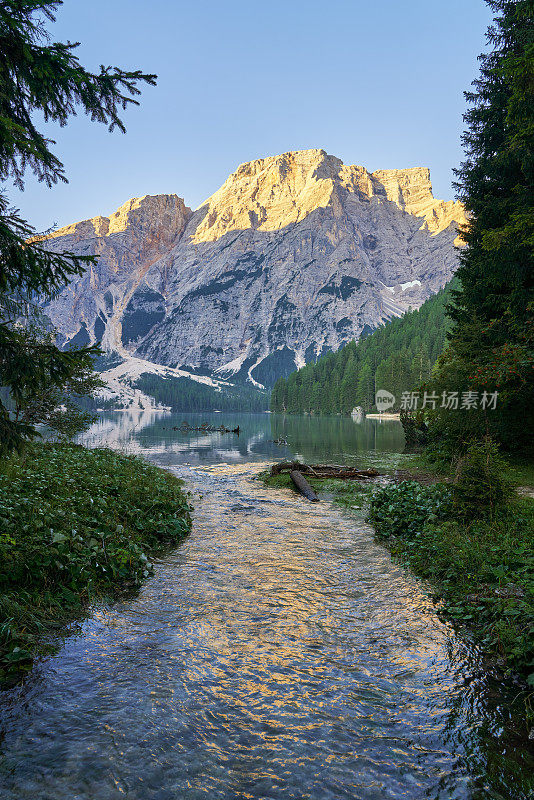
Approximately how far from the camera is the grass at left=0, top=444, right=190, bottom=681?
290 inches

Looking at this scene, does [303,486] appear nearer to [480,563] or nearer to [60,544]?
[480,563]

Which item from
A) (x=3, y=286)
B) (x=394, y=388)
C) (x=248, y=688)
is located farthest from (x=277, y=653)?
(x=394, y=388)

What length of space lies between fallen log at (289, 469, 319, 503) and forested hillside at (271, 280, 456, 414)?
333ft

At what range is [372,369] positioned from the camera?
498 feet

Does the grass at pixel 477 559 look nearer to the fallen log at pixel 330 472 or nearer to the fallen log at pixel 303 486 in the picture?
the fallen log at pixel 303 486

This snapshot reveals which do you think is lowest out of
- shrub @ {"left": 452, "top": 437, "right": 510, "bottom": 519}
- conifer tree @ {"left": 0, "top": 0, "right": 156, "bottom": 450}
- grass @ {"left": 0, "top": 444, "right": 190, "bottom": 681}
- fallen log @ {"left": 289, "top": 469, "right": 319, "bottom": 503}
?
fallen log @ {"left": 289, "top": 469, "right": 319, "bottom": 503}

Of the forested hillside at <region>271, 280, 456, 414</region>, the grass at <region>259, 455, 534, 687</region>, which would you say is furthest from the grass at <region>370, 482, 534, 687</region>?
the forested hillside at <region>271, 280, 456, 414</region>

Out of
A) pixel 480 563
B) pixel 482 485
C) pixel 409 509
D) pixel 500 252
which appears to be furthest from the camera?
pixel 500 252

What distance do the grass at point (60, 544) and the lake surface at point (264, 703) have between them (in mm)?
614

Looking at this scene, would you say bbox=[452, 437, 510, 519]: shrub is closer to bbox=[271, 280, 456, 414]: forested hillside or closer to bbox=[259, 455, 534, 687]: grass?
bbox=[259, 455, 534, 687]: grass

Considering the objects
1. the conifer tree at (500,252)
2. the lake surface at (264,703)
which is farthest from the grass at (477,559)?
the conifer tree at (500,252)

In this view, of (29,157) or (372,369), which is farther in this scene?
(372,369)

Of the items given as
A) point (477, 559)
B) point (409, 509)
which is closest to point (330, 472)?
point (409, 509)

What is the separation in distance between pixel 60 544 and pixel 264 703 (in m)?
5.36
